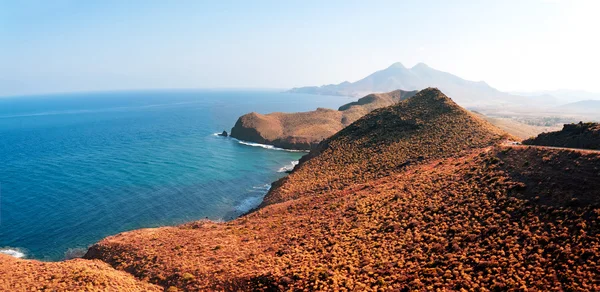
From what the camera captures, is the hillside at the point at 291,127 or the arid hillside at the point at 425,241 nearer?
the arid hillside at the point at 425,241

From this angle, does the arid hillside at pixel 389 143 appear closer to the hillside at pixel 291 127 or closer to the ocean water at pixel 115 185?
the ocean water at pixel 115 185

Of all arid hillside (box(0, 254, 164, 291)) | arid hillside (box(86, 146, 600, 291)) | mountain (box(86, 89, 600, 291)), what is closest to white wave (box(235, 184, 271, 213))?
mountain (box(86, 89, 600, 291))

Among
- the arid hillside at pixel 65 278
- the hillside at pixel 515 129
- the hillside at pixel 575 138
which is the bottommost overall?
the arid hillside at pixel 65 278

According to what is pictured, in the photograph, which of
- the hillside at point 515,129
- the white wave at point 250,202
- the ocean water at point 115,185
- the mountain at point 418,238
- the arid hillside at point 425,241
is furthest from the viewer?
the hillside at point 515,129

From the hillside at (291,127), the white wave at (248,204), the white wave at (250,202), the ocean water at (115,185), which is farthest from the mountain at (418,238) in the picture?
the hillside at (291,127)

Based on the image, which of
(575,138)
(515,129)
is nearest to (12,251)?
(575,138)

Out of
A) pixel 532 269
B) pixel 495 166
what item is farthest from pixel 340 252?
pixel 495 166

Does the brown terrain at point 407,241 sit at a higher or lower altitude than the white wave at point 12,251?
higher

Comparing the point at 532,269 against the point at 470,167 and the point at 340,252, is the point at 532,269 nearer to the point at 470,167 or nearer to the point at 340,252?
the point at 340,252
